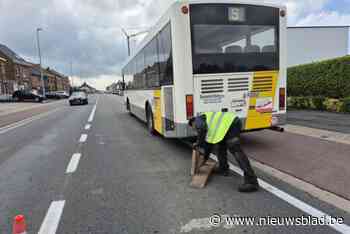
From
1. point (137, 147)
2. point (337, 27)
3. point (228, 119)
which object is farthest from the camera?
point (337, 27)

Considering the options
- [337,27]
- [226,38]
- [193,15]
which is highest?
[337,27]

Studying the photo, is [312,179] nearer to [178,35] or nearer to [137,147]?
[178,35]

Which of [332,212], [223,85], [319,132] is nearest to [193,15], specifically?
[223,85]

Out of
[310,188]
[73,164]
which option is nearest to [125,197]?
[73,164]

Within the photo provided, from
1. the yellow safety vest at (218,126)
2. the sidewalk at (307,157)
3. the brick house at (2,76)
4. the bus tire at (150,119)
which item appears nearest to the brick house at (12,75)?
the brick house at (2,76)

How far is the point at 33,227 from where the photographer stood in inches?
122

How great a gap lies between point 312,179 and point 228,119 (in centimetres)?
182

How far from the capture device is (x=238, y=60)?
5738 millimetres

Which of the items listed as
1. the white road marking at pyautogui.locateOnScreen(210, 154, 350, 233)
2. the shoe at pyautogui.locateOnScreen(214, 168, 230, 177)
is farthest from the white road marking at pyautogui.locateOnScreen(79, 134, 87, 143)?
the white road marking at pyautogui.locateOnScreen(210, 154, 350, 233)

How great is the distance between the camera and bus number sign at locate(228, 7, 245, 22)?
18.2 ft

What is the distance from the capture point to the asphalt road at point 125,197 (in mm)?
3098

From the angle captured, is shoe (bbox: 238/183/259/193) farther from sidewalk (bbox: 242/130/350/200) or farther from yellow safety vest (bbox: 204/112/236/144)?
sidewalk (bbox: 242/130/350/200)

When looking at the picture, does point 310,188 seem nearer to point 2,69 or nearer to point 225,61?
point 225,61

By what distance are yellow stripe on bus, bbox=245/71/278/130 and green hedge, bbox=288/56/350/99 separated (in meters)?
7.19
